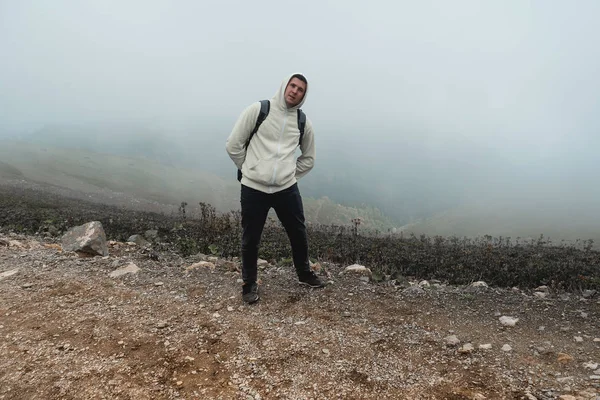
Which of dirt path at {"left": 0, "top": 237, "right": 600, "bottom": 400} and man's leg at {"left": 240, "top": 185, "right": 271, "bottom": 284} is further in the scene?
man's leg at {"left": 240, "top": 185, "right": 271, "bottom": 284}

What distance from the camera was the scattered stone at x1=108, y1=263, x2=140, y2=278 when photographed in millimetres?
6465

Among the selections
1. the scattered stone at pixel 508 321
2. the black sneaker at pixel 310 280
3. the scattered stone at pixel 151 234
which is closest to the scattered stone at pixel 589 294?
the scattered stone at pixel 508 321

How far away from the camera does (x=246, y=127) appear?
5.16 m

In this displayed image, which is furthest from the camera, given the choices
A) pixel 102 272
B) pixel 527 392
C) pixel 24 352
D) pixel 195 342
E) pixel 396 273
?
pixel 396 273

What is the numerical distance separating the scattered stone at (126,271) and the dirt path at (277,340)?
14 centimetres

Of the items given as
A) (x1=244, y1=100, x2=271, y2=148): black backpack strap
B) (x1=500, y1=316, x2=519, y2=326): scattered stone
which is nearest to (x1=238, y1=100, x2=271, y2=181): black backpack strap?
(x1=244, y1=100, x2=271, y2=148): black backpack strap

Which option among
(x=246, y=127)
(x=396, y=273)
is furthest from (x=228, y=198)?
(x=246, y=127)

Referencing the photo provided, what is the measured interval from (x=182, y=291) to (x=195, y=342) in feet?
5.51

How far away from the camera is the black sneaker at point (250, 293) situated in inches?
213

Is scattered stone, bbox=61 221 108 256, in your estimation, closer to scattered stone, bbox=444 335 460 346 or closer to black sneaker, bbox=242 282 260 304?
black sneaker, bbox=242 282 260 304

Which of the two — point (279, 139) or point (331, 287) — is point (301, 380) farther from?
point (279, 139)

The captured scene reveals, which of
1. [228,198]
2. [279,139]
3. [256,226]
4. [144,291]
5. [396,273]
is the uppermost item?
[279,139]

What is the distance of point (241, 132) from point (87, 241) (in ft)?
15.2

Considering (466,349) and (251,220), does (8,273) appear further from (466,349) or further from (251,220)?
(466,349)
